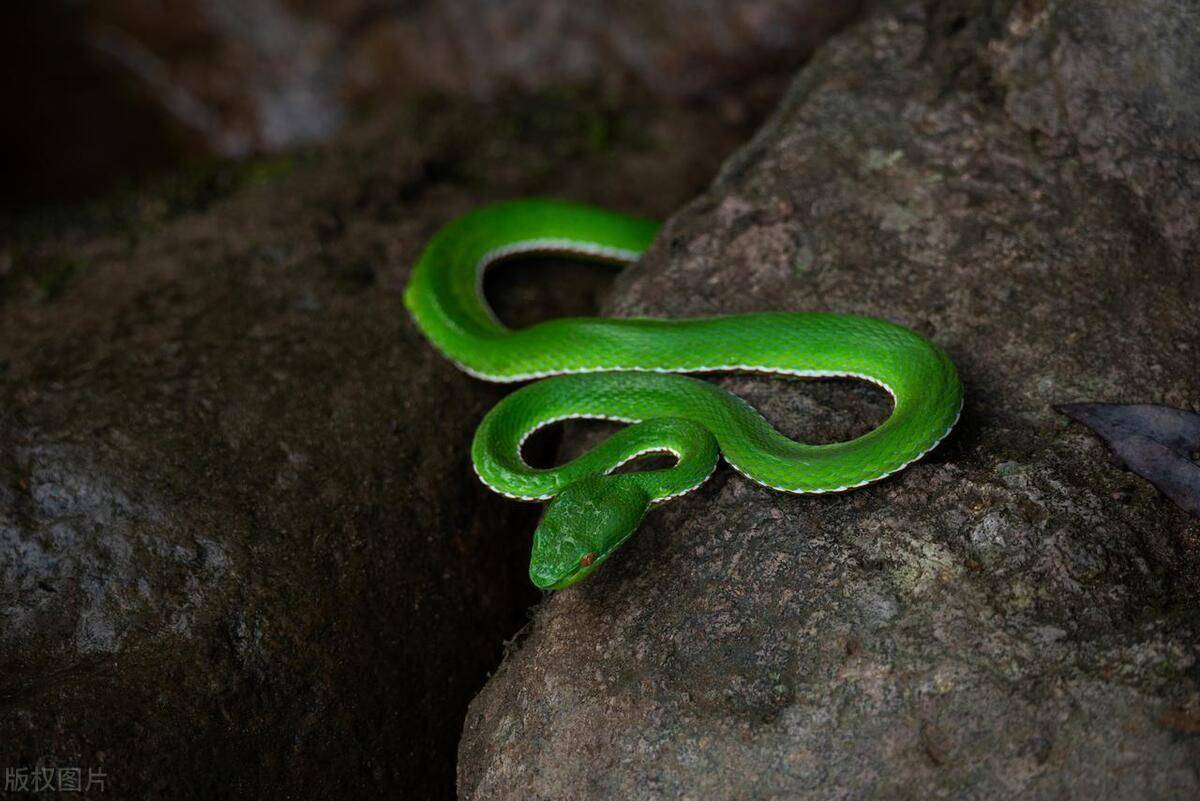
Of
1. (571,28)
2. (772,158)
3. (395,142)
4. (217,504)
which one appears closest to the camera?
(217,504)

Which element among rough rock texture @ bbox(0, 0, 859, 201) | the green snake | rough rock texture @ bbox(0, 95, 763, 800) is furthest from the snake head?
rough rock texture @ bbox(0, 0, 859, 201)

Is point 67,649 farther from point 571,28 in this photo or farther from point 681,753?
point 571,28

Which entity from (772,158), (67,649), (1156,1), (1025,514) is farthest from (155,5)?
(1025,514)

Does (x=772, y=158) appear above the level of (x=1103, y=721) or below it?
above

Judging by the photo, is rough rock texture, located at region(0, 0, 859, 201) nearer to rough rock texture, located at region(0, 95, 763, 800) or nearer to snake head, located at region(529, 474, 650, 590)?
→ rough rock texture, located at region(0, 95, 763, 800)

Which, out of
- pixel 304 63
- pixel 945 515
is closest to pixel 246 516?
pixel 945 515

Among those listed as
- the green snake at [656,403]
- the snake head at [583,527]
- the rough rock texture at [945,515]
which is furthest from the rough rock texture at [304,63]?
the snake head at [583,527]

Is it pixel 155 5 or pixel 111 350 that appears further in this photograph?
pixel 155 5

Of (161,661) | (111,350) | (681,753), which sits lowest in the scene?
(681,753)

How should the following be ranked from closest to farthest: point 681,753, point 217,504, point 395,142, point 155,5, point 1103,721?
point 1103,721 < point 681,753 < point 217,504 < point 395,142 < point 155,5
